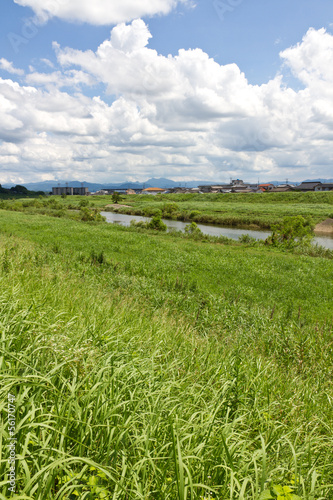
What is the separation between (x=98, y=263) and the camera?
56.4ft

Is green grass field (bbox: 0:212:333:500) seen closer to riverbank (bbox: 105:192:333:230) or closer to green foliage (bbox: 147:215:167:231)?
green foliage (bbox: 147:215:167:231)

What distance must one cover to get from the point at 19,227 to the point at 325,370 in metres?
32.1

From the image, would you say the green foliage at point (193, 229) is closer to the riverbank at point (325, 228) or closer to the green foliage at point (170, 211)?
the riverbank at point (325, 228)

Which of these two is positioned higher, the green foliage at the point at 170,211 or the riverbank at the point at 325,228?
the green foliage at the point at 170,211

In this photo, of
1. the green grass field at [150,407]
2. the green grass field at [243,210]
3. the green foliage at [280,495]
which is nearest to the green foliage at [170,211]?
the green grass field at [243,210]

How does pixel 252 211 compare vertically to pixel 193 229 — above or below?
above

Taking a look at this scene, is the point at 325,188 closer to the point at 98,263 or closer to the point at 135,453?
the point at 98,263

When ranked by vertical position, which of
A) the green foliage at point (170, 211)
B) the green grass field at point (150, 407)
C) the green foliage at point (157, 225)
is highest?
the green foliage at point (170, 211)

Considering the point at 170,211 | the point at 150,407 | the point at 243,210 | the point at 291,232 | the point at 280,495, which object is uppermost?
the point at 243,210

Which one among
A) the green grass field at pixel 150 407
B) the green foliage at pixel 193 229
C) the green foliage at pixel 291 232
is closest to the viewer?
the green grass field at pixel 150 407

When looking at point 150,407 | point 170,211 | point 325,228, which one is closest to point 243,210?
point 170,211

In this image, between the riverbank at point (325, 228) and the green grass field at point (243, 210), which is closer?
the riverbank at point (325, 228)

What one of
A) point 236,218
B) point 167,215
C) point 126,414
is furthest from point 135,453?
point 167,215

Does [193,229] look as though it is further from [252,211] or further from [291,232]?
[252,211]
